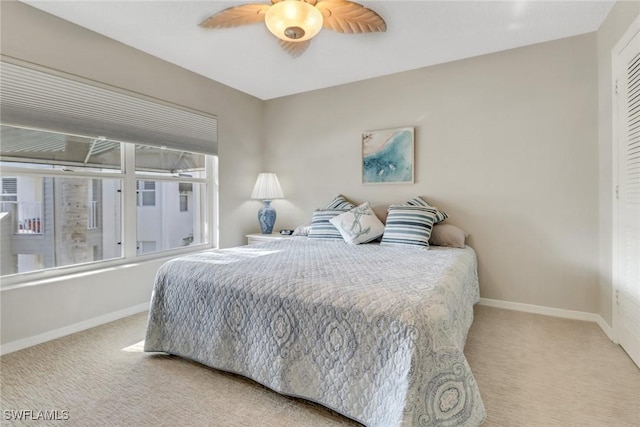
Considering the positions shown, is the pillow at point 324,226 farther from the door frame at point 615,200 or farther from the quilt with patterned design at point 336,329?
the door frame at point 615,200

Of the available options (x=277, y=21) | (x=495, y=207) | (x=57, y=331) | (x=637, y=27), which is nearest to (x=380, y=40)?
(x=277, y=21)

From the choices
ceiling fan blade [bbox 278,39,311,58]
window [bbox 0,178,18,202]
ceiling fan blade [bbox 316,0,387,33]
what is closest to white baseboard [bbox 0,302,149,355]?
window [bbox 0,178,18,202]

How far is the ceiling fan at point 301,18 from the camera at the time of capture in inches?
73.1

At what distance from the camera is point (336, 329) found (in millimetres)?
1484

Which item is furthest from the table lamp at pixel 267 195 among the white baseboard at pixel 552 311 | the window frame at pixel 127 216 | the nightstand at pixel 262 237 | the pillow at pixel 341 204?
the white baseboard at pixel 552 311

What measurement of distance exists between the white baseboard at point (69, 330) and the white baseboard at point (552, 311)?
11.2 feet

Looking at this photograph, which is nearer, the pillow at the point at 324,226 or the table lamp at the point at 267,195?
the pillow at the point at 324,226

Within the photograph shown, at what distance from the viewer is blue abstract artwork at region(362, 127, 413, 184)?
136 inches

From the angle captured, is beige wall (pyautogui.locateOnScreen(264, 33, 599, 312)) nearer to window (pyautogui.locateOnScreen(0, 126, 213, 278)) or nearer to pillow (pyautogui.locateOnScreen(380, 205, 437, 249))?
pillow (pyautogui.locateOnScreen(380, 205, 437, 249))

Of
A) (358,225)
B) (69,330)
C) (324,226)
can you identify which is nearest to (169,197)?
(69,330)

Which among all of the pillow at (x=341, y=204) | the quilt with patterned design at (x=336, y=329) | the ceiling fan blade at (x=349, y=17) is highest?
the ceiling fan blade at (x=349, y=17)

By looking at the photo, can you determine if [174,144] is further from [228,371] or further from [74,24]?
[228,371]

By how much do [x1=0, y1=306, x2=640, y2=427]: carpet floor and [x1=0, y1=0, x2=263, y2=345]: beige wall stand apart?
0.27m

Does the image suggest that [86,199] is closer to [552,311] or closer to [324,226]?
[324,226]
